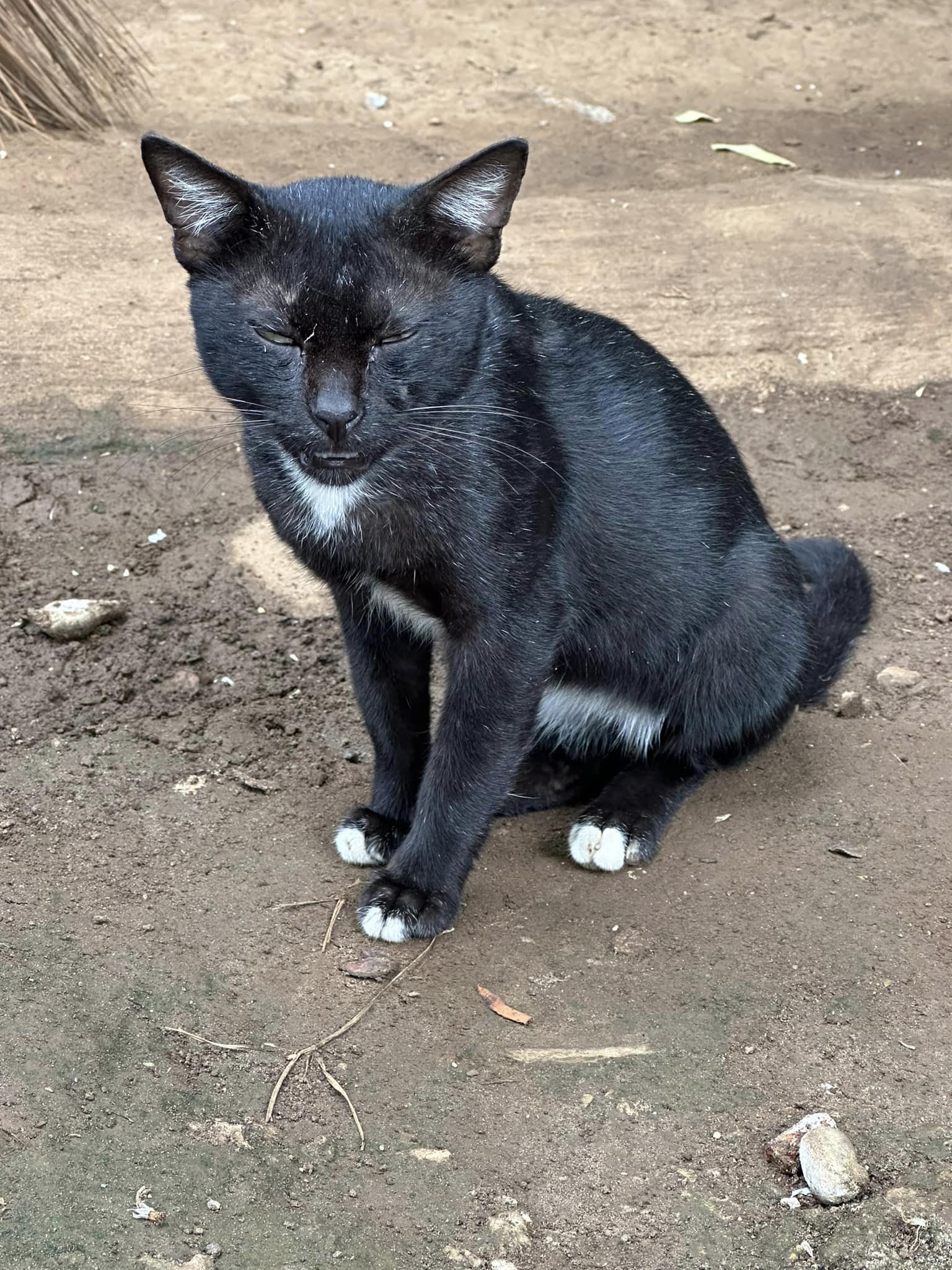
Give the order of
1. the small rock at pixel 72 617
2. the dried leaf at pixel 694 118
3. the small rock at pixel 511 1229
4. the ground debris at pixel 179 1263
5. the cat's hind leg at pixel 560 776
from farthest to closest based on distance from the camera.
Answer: the dried leaf at pixel 694 118, the small rock at pixel 72 617, the cat's hind leg at pixel 560 776, the small rock at pixel 511 1229, the ground debris at pixel 179 1263

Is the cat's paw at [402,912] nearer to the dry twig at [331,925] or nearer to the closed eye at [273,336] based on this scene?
the dry twig at [331,925]

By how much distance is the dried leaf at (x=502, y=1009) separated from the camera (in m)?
2.81

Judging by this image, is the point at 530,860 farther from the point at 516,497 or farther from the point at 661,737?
the point at 516,497

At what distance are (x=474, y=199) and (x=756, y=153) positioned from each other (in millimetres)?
4611

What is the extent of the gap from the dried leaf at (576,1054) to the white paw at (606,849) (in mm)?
638

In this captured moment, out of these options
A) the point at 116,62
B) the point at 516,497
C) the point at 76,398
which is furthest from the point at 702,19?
the point at 516,497

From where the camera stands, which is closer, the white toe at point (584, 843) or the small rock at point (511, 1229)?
the small rock at point (511, 1229)

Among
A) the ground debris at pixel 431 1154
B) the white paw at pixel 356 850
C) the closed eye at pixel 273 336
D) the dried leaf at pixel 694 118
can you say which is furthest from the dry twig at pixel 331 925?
the dried leaf at pixel 694 118

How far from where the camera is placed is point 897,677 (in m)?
3.96

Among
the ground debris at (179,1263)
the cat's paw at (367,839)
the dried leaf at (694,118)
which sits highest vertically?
the dried leaf at (694,118)

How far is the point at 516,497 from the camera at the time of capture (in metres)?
2.88

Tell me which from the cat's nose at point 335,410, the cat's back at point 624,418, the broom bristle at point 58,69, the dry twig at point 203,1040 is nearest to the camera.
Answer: the cat's nose at point 335,410

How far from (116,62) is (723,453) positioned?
408 centimetres

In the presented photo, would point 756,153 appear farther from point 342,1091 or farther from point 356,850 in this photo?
point 342,1091
